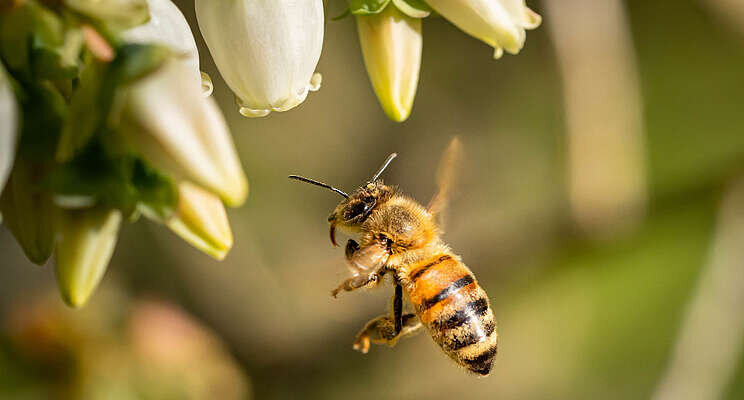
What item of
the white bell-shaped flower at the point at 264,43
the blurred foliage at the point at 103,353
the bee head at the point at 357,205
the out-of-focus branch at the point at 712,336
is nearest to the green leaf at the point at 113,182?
the white bell-shaped flower at the point at 264,43

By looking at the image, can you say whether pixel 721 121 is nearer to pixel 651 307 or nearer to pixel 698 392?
pixel 651 307

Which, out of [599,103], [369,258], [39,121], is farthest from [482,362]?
[599,103]

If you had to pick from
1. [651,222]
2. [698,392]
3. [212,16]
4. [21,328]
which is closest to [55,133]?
[212,16]

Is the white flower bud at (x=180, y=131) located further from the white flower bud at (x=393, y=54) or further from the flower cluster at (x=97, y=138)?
the white flower bud at (x=393, y=54)

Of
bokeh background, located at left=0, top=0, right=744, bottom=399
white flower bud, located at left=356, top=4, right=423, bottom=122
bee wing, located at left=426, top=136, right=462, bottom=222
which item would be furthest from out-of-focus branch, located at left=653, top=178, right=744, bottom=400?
white flower bud, located at left=356, top=4, right=423, bottom=122

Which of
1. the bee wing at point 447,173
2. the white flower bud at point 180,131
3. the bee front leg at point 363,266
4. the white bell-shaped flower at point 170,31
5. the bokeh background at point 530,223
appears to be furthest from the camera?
the bokeh background at point 530,223

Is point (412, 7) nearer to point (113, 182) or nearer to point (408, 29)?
point (408, 29)
